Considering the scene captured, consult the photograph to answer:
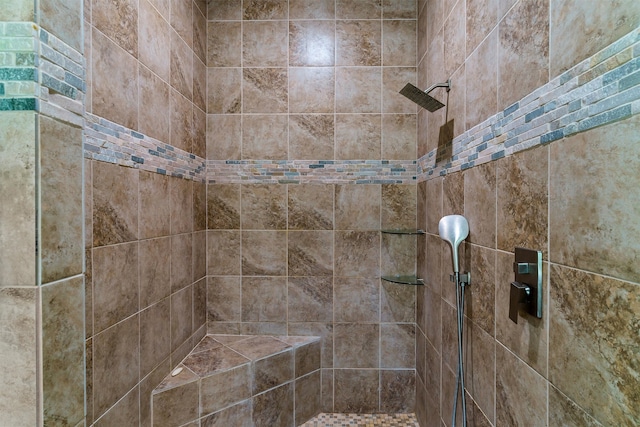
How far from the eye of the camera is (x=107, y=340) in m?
1.12

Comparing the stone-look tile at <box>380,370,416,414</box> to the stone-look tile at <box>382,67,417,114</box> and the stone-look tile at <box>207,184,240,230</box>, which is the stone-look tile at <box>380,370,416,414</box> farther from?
the stone-look tile at <box>382,67,417,114</box>

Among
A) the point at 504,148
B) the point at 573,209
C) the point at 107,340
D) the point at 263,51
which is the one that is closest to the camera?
the point at 573,209

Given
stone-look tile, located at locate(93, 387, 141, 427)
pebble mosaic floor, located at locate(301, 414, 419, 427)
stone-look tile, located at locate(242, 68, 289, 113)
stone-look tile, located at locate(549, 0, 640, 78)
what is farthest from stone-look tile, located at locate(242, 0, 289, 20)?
pebble mosaic floor, located at locate(301, 414, 419, 427)

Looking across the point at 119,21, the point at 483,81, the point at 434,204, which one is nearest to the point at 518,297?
→ the point at 483,81

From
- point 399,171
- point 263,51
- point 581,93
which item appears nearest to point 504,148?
point 581,93

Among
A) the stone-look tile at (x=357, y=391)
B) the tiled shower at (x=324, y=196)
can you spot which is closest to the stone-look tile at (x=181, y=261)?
the tiled shower at (x=324, y=196)

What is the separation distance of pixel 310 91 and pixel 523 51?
4.39 ft

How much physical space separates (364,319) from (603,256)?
1.56 meters

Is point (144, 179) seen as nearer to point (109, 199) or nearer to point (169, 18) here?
point (109, 199)

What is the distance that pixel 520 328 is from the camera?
2.88ft

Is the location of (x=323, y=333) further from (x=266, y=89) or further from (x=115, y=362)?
(x=266, y=89)

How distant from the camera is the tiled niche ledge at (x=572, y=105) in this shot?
55 cm

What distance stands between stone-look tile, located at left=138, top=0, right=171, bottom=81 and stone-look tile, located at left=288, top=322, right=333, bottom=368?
1.46 m

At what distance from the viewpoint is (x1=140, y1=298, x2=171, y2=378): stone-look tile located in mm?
1348
